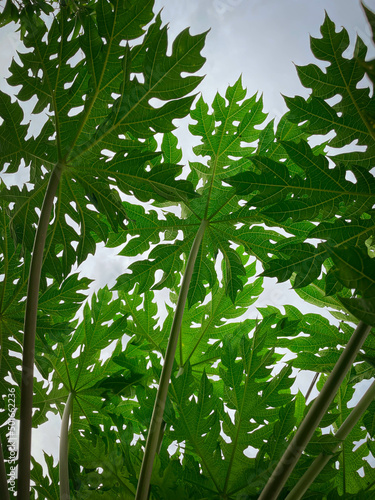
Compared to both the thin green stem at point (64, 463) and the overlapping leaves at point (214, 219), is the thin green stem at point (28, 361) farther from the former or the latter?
the overlapping leaves at point (214, 219)

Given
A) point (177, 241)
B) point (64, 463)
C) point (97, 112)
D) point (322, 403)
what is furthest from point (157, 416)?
point (97, 112)

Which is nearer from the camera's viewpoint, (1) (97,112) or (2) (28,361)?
(2) (28,361)

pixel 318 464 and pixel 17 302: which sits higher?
pixel 17 302

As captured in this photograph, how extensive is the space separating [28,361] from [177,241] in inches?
28.2

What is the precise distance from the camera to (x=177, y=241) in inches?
61.7

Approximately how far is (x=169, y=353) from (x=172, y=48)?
721 millimetres

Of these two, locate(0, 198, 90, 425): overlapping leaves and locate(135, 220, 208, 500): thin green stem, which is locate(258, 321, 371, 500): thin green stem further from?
locate(0, 198, 90, 425): overlapping leaves

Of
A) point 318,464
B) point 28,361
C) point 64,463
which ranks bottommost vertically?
point 318,464

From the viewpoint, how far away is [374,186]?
1.04 metres

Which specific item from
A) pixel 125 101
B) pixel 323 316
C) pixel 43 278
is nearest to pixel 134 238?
pixel 43 278

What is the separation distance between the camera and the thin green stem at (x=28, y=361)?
915 mm

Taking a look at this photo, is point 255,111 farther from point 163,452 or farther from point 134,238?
point 163,452

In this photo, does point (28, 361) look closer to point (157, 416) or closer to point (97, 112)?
point (157, 416)

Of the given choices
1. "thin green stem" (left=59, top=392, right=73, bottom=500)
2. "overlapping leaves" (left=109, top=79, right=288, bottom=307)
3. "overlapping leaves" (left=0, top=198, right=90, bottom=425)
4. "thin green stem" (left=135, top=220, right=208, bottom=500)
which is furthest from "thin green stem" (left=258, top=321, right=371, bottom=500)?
"overlapping leaves" (left=0, top=198, right=90, bottom=425)
